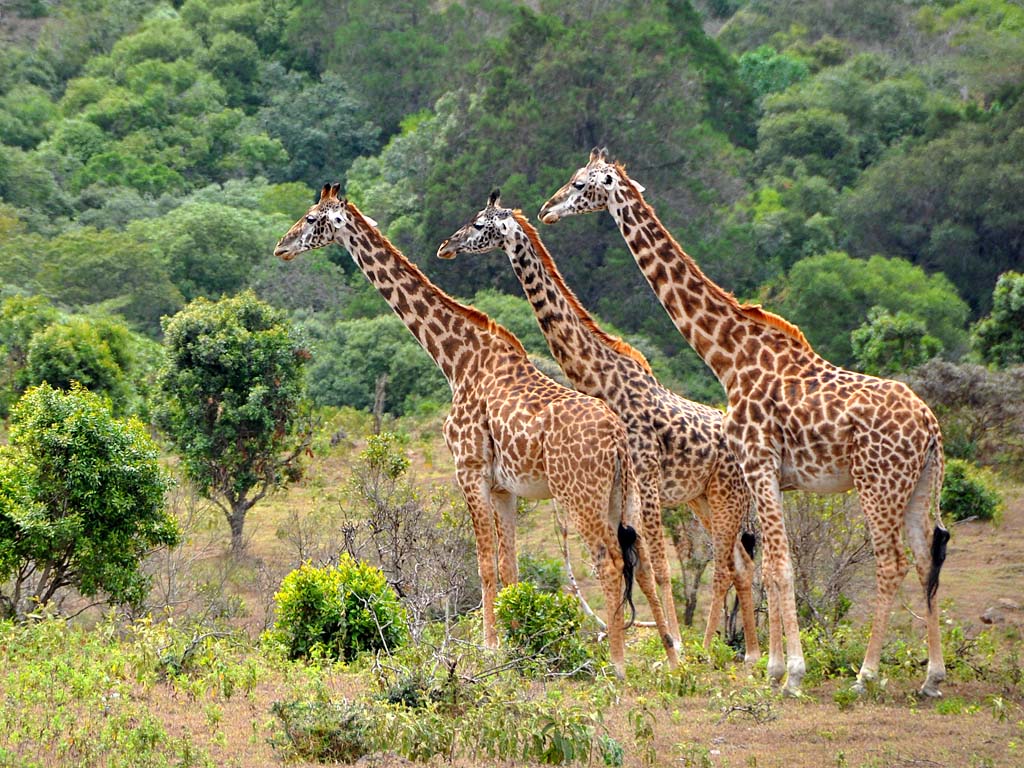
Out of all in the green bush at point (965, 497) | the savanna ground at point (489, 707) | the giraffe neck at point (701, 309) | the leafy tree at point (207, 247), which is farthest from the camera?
the leafy tree at point (207, 247)

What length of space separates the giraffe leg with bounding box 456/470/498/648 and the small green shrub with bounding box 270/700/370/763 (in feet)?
8.70

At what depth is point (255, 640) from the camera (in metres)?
13.7

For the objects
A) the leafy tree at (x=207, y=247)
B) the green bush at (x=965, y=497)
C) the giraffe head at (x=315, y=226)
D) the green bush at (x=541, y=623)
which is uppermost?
the leafy tree at (x=207, y=247)

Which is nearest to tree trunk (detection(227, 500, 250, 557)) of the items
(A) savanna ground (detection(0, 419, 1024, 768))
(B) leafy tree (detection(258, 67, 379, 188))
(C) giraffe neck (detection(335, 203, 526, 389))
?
(A) savanna ground (detection(0, 419, 1024, 768))

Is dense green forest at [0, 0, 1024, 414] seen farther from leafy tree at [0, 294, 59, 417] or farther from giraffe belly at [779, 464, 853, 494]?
giraffe belly at [779, 464, 853, 494]

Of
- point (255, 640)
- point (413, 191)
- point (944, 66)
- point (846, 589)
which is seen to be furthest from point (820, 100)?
point (255, 640)

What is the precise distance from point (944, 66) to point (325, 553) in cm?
4320

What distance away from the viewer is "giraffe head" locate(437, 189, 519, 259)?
11.9 metres

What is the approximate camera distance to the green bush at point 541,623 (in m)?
11.0

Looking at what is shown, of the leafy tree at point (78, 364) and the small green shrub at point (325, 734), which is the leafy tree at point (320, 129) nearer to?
the leafy tree at point (78, 364)

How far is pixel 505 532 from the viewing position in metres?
11.6

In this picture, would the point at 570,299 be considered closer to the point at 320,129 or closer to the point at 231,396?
the point at 231,396

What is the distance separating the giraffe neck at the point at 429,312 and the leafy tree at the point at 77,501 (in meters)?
2.67

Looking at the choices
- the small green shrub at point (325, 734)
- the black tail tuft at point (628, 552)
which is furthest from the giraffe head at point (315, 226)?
the small green shrub at point (325, 734)
